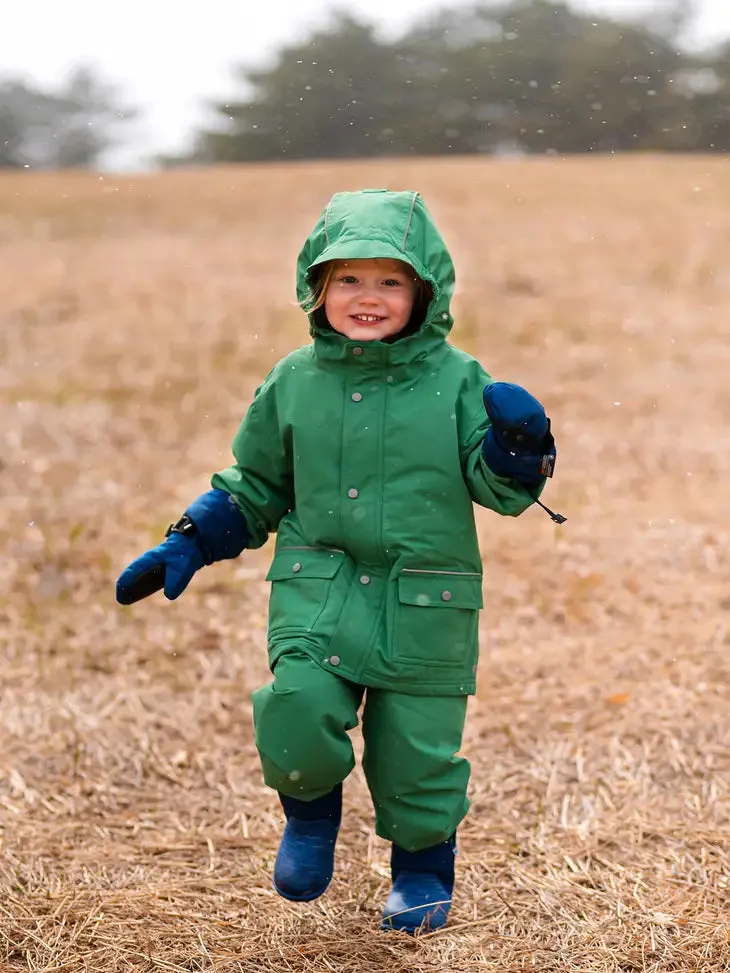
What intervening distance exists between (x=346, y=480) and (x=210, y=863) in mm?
1419

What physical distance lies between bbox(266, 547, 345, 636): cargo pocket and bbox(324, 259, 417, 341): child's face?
528 millimetres

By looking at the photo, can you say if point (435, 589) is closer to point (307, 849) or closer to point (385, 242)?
point (307, 849)

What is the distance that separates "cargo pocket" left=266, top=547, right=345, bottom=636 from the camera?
10.2ft

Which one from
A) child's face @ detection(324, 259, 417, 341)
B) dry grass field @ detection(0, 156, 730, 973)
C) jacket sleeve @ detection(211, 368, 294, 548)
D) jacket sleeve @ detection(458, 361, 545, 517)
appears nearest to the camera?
jacket sleeve @ detection(458, 361, 545, 517)

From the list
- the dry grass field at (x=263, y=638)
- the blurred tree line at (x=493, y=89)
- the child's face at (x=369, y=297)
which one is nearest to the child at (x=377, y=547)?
the child's face at (x=369, y=297)

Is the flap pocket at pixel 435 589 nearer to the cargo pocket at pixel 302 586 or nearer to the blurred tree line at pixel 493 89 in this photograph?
the cargo pocket at pixel 302 586

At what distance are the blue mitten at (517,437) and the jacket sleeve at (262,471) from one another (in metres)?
0.56

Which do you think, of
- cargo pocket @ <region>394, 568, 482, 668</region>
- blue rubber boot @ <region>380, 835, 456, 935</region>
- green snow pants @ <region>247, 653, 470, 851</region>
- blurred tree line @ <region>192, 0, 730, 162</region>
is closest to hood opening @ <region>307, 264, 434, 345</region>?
cargo pocket @ <region>394, 568, 482, 668</region>

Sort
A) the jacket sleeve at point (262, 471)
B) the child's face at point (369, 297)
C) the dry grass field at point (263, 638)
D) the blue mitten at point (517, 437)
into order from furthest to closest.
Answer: the dry grass field at point (263, 638), the jacket sleeve at point (262, 471), the child's face at point (369, 297), the blue mitten at point (517, 437)

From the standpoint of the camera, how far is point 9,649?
5.53 m

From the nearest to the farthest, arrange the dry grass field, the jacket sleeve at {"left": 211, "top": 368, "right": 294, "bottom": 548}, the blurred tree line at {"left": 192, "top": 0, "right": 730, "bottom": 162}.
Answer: the jacket sleeve at {"left": 211, "top": 368, "right": 294, "bottom": 548} → the dry grass field → the blurred tree line at {"left": 192, "top": 0, "right": 730, "bottom": 162}

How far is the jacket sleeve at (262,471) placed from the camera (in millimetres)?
3270

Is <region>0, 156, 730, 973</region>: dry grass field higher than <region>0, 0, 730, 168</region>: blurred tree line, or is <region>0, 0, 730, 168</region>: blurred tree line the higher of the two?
<region>0, 0, 730, 168</region>: blurred tree line

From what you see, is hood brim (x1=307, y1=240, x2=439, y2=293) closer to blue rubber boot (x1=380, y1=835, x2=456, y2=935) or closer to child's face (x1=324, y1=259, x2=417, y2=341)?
child's face (x1=324, y1=259, x2=417, y2=341)
